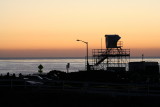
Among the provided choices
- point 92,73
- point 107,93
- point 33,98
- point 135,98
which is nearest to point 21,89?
point 33,98

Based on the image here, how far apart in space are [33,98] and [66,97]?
2465 mm

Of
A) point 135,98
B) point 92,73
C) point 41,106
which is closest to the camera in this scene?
point 41,106

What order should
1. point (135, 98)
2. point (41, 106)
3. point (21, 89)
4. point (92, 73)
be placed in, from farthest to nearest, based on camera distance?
point (92, 73) < point (21, 89) < point (135, 98) < point (41, 106)

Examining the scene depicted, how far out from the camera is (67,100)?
1169 inches

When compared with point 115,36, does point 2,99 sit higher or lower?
lower

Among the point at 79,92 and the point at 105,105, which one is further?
the point at 79,92

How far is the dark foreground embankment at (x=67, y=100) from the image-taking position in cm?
2894

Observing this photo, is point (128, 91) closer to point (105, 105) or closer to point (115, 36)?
point (105, 105)

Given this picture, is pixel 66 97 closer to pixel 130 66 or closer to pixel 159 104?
pixel 159 104

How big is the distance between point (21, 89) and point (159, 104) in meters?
11.3

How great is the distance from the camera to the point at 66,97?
1186 inches

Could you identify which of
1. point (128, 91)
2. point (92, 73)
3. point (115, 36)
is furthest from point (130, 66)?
point (128, 91)

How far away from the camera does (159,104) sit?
29.1 meters

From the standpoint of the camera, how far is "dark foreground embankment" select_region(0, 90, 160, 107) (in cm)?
2894
